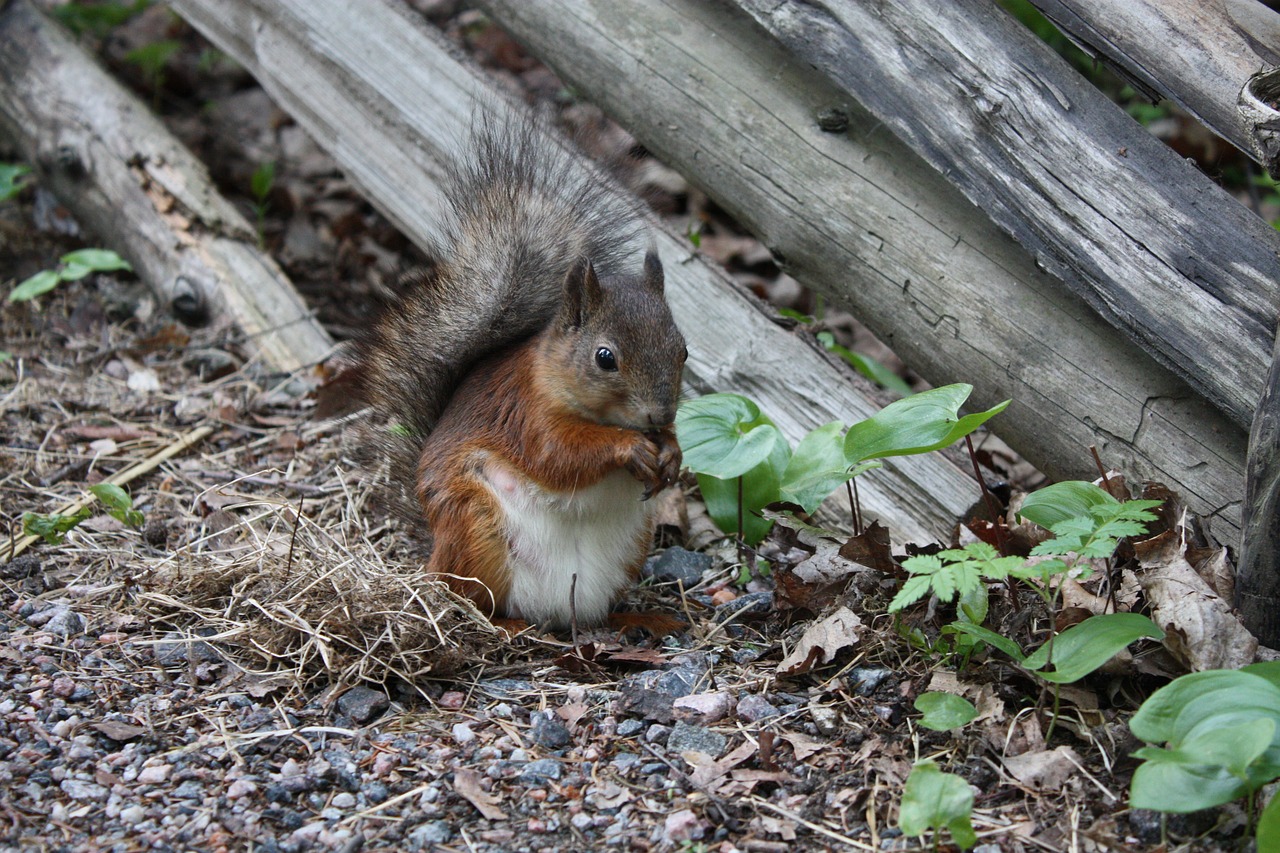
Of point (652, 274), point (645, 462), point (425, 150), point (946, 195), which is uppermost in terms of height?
point (946, 195)

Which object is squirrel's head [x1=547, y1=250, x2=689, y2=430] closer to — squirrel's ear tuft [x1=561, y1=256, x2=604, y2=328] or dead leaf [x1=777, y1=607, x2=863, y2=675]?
squirrel's ear tuft [x1=561, y1=256, x2=604, y2=328]

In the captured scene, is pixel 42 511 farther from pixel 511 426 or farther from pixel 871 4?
pixel 871 4

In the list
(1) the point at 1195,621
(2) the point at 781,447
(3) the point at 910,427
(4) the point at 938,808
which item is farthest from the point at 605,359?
(1) the point at 1195,621

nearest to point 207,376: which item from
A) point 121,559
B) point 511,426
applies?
point 121,559

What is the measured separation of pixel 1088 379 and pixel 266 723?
6.78ft

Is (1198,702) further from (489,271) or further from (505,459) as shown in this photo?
(489,271)

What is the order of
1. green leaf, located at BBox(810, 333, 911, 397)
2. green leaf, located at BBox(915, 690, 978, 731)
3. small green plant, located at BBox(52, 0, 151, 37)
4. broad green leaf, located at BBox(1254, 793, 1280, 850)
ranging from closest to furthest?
broad green leaf, located at BBox(1254, 793, 1280, 850)
green leaf, located at BBox(915, 690, 978, 731)
green leaf, located at BBox(810, 333, 911, 397)
small green plant, located at BBox(52, 0, 151, 37)

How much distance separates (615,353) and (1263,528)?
1434mm

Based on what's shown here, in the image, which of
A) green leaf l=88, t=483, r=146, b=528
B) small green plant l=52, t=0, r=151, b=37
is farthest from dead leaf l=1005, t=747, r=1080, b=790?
small green plant l=52, t=0, r=151, b=37

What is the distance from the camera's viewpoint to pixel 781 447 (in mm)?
3057

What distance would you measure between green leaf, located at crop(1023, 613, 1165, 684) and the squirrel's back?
4.96ft

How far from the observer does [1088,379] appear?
2.87m

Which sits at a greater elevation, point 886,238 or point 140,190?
point 886,238

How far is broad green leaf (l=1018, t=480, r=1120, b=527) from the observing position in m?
2.44
